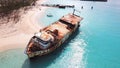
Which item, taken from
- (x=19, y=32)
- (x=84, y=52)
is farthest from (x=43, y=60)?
(x=19, y=32)

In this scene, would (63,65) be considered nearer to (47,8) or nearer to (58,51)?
(58,51)

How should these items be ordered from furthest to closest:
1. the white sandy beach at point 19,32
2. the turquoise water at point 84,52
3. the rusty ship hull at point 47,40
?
the white sandy beach at point 19,32, the rusty ship hull at point 47,40, the turquoise water at point 84,52

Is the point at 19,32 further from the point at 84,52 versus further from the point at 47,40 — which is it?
the point at 84,52

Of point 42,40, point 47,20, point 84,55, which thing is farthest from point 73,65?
point 47,20

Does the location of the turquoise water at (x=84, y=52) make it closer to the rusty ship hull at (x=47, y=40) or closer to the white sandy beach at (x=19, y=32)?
the rusty ship hull at (x=47, y=40)

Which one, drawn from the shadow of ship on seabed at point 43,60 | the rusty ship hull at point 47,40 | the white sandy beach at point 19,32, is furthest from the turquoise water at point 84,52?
the white sandy beach at point 19,32

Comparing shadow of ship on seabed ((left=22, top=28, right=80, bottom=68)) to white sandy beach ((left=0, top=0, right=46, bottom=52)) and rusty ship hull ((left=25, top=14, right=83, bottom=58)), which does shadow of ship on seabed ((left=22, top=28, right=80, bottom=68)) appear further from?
white sandy beach ((left=0, top=0, right=46, bottom=52))

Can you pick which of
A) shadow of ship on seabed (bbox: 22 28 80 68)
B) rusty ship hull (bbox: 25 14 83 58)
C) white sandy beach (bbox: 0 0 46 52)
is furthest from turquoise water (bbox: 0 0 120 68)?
white sandy beach (bbox: 0 0 46 52)
